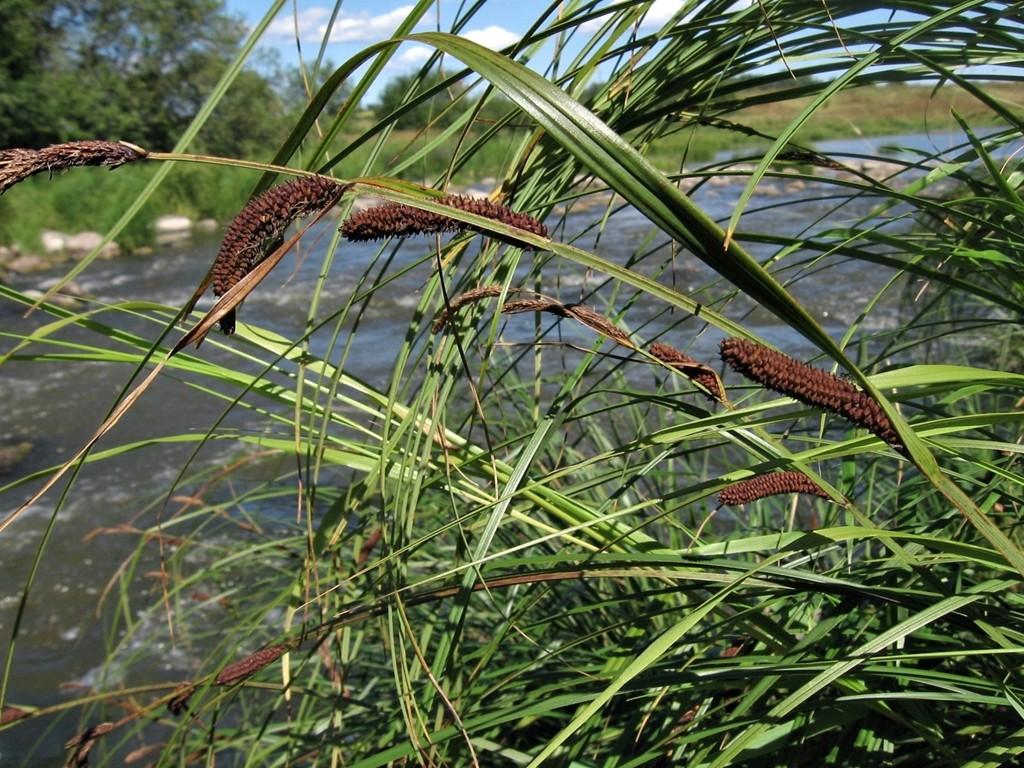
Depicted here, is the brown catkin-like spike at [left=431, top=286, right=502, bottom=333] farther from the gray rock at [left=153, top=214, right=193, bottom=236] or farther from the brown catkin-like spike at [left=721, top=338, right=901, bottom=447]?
the gray rock at [left=153, top=214, right=193, bottom=236]

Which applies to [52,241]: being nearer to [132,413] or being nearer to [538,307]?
[132,413]

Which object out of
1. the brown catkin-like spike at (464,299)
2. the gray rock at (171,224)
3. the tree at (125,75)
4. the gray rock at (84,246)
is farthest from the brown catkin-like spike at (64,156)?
the tree at (125,75)

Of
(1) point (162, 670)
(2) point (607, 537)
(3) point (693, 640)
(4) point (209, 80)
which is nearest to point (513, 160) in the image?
(2) point (607, 537)

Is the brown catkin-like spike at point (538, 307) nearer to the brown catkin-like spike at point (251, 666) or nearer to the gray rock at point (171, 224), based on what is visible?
the brown catkin-like spike at point (251, 666)

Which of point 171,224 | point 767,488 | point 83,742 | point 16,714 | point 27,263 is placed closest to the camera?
point 767,488

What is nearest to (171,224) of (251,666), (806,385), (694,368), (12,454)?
(12,454)
